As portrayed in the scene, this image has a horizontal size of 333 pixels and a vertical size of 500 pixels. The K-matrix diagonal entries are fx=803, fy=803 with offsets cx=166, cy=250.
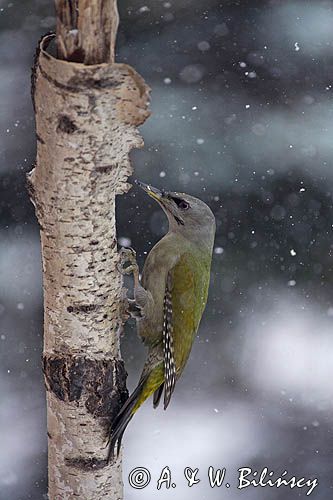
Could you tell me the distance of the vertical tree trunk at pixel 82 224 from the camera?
0.69 metres

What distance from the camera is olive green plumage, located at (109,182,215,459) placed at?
1.00m

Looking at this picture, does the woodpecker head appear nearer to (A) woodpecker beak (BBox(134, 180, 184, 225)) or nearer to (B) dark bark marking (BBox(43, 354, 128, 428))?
(A) woodpecker beak (BBox(134, 180, 184, 225))

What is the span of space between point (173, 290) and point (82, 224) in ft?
0.89

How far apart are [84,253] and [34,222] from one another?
1.41ft

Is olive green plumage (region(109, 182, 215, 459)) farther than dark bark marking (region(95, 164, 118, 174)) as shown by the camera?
Yes

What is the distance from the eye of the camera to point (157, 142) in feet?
3.97

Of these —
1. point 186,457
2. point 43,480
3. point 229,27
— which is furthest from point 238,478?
point 229,27

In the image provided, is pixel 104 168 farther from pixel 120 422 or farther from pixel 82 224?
pixel 120 422

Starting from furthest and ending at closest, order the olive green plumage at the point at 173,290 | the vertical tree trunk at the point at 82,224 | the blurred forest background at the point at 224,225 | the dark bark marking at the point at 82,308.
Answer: the blurred forest background at the point at 224,225, the olive green plumage at the point at 173,290, the dark bark marking at the point at 82,308, the vertical tree trunk at the point at 82,224

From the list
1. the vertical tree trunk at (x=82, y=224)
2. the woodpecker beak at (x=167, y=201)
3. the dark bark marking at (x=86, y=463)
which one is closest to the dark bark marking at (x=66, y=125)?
the vertical tree trunk at (x=82, y=224)

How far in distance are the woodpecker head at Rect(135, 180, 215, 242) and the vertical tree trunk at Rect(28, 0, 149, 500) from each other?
8.0 inches

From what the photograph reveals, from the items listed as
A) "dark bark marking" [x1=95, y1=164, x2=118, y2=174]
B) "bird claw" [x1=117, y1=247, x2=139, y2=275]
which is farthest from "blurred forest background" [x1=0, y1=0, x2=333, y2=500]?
"dark bark marking" [x1=95, y1=164, x2=118, y2=174]

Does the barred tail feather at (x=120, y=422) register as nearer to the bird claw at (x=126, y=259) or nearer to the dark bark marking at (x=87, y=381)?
the dark bark marking at (x=87, y=381)

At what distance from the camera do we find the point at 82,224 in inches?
31.3
